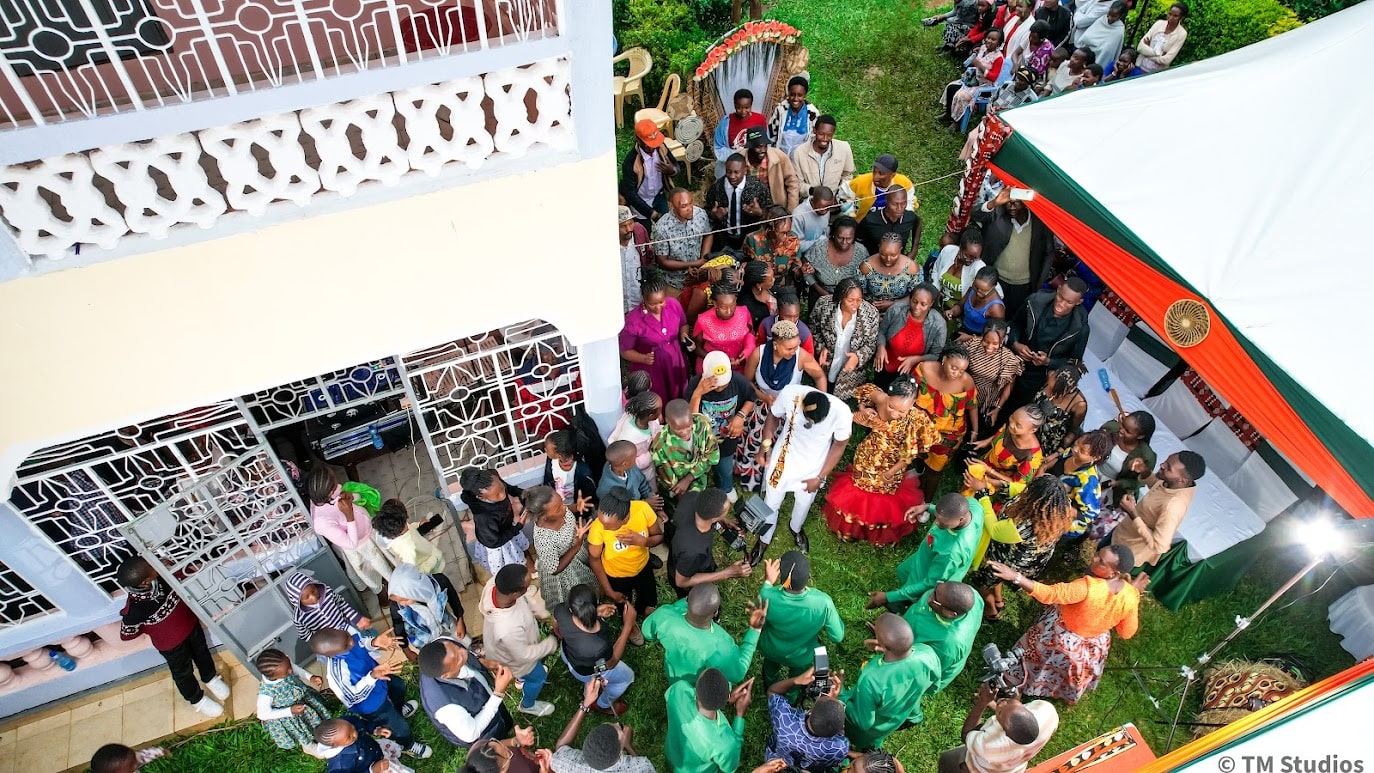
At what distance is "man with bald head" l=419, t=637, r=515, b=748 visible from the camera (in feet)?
13.6

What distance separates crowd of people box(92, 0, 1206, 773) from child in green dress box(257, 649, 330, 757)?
1 cm

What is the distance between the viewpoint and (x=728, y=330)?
6.31 metres

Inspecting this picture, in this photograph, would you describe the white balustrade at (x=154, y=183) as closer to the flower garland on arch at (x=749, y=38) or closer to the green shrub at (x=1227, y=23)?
the flower garland on arch at (x=749, y=38)

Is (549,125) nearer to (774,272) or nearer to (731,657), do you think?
(731,657)

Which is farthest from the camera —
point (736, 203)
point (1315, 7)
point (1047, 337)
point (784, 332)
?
point (1315, 7)

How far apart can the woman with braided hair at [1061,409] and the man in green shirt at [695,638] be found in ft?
9.82

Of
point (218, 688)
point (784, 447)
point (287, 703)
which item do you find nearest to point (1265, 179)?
point (784, 447)

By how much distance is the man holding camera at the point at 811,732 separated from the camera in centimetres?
396

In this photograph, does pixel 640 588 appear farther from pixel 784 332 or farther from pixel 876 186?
pixel 876 186

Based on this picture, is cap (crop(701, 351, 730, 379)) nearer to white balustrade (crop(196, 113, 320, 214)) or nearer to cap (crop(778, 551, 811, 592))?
cap (crop(778, 551, 811, 592))

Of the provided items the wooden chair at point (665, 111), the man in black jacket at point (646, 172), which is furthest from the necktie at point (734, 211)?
the wooden chair at point (665, 111)

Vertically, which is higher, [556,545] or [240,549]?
[556,545]

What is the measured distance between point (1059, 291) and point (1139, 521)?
1.94 m

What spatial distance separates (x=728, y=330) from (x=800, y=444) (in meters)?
1.13
